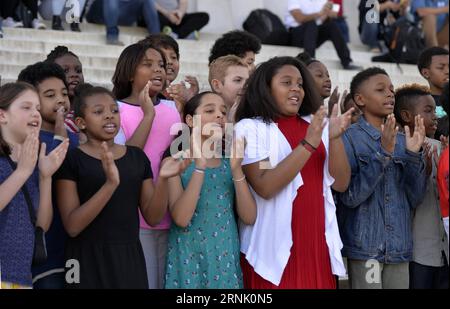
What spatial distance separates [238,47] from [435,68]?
4.26 feet

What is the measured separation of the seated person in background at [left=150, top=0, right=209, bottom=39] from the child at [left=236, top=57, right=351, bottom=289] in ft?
17.1

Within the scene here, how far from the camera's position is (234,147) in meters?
5.12

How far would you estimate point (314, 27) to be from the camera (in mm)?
10391

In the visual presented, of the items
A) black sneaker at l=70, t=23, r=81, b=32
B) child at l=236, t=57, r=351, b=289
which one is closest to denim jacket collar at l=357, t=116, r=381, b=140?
child at l=236, t=57, r=351, b=289

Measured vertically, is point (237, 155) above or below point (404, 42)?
below

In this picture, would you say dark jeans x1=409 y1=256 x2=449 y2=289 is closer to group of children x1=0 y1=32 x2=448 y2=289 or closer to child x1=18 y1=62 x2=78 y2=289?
group of children x1=0 y1=32 x2=448 y2=289

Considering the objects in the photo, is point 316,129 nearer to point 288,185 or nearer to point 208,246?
point 288,185

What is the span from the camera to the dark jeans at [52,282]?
16.6 ft

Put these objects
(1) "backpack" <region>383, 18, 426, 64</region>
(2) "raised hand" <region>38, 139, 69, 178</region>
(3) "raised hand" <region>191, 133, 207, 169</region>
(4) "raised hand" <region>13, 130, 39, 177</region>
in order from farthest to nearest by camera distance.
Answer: (1) "backpack" <region>383, 18, 426, 64</region>
(3) "raised hand" <region>191, 133, 207, 169</region>
(2) "raised hand" <region>38, 139, 69, 178</region>
(4) "raised hand" <region>13, 130, 39, 177</region>

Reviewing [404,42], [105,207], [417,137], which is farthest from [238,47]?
[404,42]

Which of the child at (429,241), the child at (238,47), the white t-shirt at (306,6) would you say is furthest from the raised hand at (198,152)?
the white t-shirt at (306,6)

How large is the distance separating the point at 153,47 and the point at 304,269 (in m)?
1.58

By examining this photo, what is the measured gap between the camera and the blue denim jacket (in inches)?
216

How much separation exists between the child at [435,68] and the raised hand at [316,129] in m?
1.88
